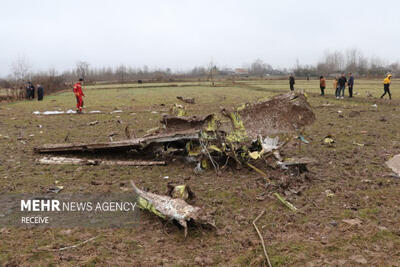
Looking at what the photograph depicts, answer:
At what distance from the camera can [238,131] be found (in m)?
5.93

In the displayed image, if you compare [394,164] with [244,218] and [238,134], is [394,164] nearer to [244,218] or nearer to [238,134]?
[238,134]

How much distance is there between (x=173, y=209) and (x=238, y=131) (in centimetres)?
260

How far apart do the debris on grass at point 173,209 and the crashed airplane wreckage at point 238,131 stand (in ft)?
5.56

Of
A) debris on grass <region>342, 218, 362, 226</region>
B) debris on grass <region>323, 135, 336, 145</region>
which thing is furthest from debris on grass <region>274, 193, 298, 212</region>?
debris on grass <region>323, 135, 336, 145</region>

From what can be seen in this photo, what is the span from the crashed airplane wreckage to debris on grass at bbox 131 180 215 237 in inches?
66.8

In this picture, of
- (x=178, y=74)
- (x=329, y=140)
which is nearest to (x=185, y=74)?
(x=178, y=74)

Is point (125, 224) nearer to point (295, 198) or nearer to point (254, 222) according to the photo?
point (254, 222)

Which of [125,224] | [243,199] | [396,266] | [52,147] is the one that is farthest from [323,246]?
[52,147]

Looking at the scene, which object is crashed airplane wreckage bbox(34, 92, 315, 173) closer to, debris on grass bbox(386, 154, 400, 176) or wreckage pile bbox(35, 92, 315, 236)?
wreckage pile bbox(35, 92, 315, 236)

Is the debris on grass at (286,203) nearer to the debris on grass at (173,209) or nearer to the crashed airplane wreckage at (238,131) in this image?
the crashed airplane wreckage at (238,131)

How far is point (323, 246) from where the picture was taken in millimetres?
3273

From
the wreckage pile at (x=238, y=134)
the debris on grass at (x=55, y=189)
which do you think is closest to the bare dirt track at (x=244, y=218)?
the debris on grass at (x=55, y=189)

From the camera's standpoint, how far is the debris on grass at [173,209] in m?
3.60

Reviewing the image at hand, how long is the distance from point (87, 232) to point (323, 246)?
2.79m
